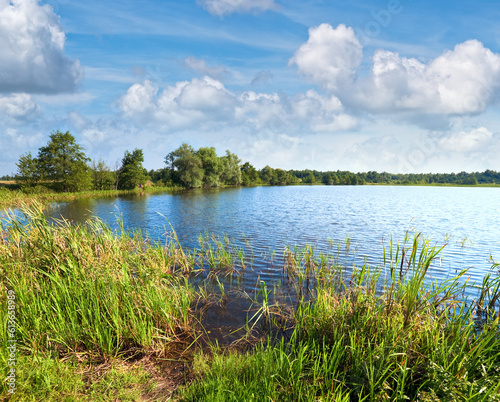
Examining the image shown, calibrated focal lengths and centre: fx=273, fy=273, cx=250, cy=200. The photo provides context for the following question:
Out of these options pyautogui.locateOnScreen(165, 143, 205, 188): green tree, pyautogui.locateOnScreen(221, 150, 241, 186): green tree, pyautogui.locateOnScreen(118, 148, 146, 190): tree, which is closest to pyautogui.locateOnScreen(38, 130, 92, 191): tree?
pyautogui.locateOnScreen(118, 148, 146, 190): tree

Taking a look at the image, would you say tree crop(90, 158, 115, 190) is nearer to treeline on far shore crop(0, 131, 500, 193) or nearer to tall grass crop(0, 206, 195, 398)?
treeline on far shore crop(0, 131, 500, 193)

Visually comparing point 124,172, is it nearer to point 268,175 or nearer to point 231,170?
point 231,170

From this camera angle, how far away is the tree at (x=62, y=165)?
2208 inches

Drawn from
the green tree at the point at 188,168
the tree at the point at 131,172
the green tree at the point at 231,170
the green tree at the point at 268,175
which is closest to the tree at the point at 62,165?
the tree at the point at 131,172

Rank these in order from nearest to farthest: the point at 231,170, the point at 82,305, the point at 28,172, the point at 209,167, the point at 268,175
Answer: the point at 82,305 < the point at 28,172 < the point at 209,167 < the point at 231,170 < the point at 268,175

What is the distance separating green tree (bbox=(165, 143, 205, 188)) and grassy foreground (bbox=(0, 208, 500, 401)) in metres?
76.3

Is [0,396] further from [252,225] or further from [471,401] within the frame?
[252,225]

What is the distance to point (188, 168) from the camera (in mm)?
83250

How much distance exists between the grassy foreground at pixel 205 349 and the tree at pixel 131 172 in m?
69.1

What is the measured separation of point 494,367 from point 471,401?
2.96 feet

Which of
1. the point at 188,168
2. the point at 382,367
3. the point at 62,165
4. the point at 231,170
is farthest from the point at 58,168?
the point at 382,367

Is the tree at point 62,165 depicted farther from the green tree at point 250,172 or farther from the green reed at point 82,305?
the green tree at point 250,172

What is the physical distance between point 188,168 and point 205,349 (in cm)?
8039

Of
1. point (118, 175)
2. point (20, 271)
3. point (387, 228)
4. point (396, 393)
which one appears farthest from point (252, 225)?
point (118, 175)
